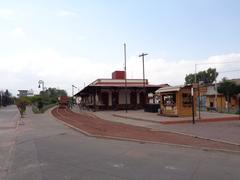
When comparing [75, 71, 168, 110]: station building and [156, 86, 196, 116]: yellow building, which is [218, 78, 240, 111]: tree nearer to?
[75, 71, 168, 110]: station building

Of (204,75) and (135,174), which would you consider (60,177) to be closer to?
(135,174)

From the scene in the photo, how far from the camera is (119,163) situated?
35.1 feet

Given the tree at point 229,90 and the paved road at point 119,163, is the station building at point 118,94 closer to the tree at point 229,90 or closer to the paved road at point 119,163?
the tree at point 229,90

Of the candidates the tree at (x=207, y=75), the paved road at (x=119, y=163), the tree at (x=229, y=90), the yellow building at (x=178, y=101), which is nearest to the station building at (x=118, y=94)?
the tree at (x=229, y=90)

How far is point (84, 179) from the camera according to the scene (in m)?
8.59

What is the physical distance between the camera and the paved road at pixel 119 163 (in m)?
9.05

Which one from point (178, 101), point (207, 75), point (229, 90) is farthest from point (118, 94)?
point (207, 75)

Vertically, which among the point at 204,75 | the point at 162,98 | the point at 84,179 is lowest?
the point at 84,179

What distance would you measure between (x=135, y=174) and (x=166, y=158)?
2628mm

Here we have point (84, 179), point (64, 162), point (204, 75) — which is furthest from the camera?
point (204, 75)

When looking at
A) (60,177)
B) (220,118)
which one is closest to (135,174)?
(60,177)

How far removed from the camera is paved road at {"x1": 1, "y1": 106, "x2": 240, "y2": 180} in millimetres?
9055

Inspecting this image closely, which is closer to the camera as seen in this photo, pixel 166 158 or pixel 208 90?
pixel 166 158

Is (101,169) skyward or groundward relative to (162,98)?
groundward
